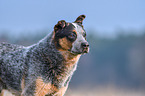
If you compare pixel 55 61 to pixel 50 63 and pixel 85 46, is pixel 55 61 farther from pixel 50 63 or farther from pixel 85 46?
pixel 85 46

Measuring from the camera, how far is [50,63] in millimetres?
5262

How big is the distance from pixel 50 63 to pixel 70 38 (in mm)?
715

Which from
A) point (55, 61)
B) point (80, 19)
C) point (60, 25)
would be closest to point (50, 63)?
point (55, 61)

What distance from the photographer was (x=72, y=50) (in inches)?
197

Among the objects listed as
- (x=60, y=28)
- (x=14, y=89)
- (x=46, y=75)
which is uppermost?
(x=60, y=28)

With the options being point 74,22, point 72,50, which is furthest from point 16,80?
point 74,22

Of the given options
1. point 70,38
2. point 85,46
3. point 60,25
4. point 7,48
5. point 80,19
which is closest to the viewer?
point 85,46

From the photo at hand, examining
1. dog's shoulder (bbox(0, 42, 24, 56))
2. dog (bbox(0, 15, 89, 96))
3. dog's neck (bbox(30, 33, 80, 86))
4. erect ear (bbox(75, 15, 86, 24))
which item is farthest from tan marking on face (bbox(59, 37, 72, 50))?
dog's shoulder (bbox(0, 42, 24, 56))

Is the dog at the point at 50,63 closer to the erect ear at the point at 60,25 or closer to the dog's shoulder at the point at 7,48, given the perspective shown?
the erect ear at the point at 60,25

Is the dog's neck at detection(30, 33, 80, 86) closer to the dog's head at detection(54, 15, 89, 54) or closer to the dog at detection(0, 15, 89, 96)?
the dog at detection(0, 15, 89, 96)

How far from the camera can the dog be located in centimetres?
507

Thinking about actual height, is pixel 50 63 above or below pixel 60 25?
below

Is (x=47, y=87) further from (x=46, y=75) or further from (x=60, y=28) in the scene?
(x=60, y=28)

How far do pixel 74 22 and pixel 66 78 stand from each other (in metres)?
1.30
